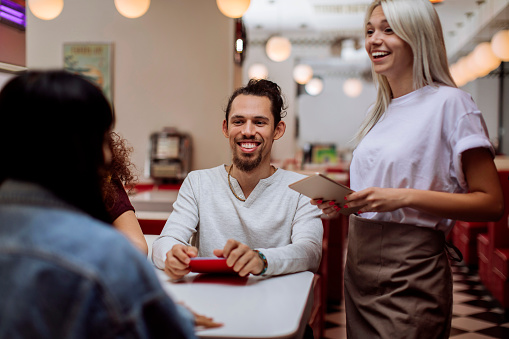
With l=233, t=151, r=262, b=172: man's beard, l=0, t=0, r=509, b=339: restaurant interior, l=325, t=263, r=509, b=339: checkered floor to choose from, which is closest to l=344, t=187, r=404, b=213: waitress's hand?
l=233, t=151, r=262, b=172: man's beard

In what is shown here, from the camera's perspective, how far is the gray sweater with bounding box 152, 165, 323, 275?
1782mm

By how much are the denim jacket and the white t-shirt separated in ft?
3.48

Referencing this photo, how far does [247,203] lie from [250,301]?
2.06 ft

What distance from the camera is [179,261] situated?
1.43m

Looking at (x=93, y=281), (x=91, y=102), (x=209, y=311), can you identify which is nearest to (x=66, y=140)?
(x=91, y=102)

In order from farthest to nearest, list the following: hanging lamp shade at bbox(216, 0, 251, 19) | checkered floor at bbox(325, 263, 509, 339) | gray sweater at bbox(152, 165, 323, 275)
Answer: hanging lamp shade at bbox(216, 0, 251, 19)
checkered floor at bbox(325, 263, 509, 339)
gray sweater at bbox(152, 165, 323, 275)

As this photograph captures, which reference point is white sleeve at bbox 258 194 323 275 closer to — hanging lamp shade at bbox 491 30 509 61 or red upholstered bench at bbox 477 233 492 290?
red upholstered bench at bbox 477 233 492 290

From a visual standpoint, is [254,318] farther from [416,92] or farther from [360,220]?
[416,92]

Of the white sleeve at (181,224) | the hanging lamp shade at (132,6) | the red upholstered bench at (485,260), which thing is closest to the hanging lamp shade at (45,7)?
the hanging lamp shade at (132,6)

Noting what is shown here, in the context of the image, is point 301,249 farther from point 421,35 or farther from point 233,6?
point 233,6

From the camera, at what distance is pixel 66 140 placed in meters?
0.71

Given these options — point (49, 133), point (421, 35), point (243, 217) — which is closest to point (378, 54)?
point (421, 35)

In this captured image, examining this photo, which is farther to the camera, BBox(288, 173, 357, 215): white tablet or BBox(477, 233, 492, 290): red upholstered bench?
BBox(477, 233, 492, 290): red upholstered bench

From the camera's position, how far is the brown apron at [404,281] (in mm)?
1533
